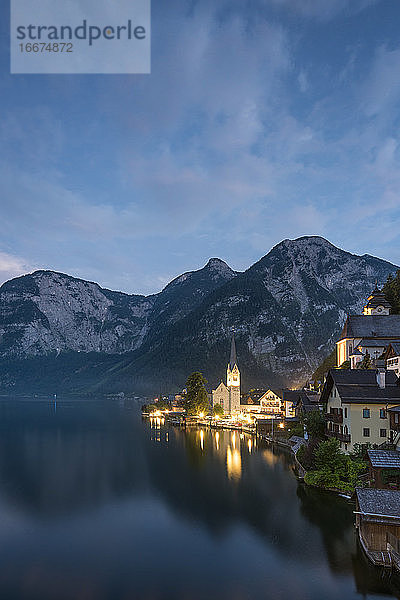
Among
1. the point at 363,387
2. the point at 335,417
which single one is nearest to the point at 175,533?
the point at 335,417

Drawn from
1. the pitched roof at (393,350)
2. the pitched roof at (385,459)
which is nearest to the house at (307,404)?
the pitched roof at (393,350)

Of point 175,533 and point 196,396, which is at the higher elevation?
point 175,533

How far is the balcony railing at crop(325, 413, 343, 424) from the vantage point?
51781 millimetres

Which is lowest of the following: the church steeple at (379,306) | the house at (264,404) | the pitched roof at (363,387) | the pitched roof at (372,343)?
the house at (264,404)

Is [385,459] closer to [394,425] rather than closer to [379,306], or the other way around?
[394,425]

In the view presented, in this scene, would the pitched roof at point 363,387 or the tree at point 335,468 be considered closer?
the tree at point 335,468

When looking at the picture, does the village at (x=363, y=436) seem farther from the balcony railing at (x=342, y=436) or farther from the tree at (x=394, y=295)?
the tree at (x=394, y=295)

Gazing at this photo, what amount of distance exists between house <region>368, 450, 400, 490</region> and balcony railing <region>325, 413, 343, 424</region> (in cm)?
1574

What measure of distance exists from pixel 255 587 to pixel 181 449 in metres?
61.0

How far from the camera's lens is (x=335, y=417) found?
53.2 meters

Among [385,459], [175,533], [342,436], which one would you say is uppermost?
[385,459]

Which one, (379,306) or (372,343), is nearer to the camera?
(372,343)

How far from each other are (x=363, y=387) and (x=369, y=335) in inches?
1965

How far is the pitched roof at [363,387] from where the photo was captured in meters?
49.3
